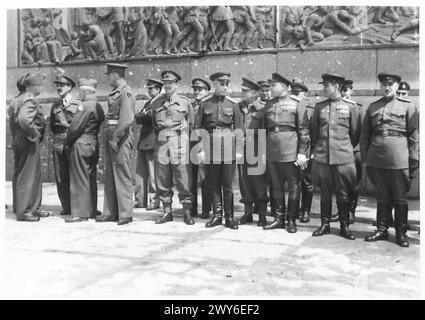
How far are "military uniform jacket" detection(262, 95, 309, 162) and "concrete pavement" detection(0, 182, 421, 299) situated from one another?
92 centimetres

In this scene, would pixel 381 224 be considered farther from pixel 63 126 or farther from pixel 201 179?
pixel 63 126

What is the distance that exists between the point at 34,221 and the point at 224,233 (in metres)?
2.50

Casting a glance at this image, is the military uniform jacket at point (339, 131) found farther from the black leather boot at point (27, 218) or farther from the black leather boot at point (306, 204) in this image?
the black leather boot at point (27, 218)

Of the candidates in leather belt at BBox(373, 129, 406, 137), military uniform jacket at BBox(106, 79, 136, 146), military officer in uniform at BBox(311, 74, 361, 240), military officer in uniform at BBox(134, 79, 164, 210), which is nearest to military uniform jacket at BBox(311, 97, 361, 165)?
military officer in uniform at BBox(311, 74, 361, 240)

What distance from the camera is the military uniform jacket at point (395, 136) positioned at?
5203mm

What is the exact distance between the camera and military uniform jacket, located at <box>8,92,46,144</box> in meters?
6.54

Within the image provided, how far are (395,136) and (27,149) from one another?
4534 millimetres

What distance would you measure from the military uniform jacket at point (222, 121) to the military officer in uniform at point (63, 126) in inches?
72.9

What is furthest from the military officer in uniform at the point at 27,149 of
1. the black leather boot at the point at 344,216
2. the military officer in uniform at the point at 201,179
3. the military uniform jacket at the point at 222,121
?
the black leather boot at the point at 344,216

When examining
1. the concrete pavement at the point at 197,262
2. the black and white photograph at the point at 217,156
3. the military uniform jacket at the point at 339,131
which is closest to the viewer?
the concrete pavement at the point at 197,262

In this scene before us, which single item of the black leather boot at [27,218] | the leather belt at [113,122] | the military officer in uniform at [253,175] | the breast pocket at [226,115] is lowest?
the black leather boot at [27,218]

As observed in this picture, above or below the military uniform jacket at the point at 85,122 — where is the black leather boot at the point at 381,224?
below
